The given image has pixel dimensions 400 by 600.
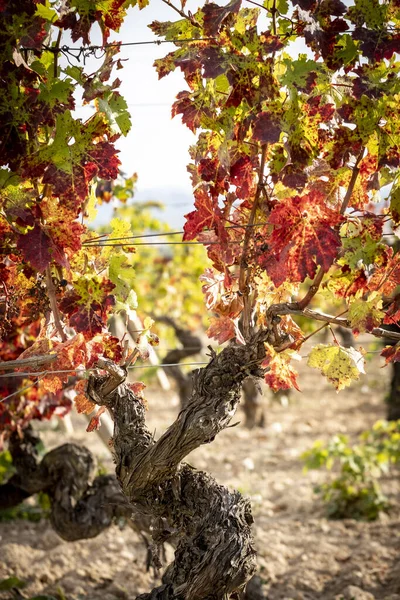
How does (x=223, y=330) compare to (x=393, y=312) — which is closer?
(x=393, y=312)

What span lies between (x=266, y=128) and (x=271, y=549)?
11.3 feet

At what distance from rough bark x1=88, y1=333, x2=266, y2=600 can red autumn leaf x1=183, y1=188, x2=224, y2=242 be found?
1.27 feet

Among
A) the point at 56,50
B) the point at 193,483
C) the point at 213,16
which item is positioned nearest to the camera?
the point at 213,16

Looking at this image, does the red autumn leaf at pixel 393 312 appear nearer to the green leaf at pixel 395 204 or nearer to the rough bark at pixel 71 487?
the green leaf at pixel 395 204

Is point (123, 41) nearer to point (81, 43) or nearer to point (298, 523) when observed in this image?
point (81, 43)

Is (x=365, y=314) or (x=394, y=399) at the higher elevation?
(x=394, y=399)

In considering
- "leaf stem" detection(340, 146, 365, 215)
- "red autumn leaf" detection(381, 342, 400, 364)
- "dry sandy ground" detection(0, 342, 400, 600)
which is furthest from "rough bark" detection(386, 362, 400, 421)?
"leaf stem" detection(340, 146, 365, 215)

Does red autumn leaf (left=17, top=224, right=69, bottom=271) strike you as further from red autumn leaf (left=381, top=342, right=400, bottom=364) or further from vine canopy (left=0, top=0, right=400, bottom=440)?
red autumn leaf (left=381, top=342, right=400, bottom=364)

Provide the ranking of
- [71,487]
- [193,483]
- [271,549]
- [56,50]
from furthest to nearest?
[271,549] < [71,487] < [193,483] < [56,50]

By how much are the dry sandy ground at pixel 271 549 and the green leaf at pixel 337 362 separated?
5.85 feet

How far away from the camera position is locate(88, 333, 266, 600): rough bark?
1968 millimetres

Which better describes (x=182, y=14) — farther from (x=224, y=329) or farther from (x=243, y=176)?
(x=224, y=329)

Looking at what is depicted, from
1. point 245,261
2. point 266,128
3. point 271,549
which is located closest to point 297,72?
point 266,128

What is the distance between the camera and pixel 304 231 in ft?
5.44
